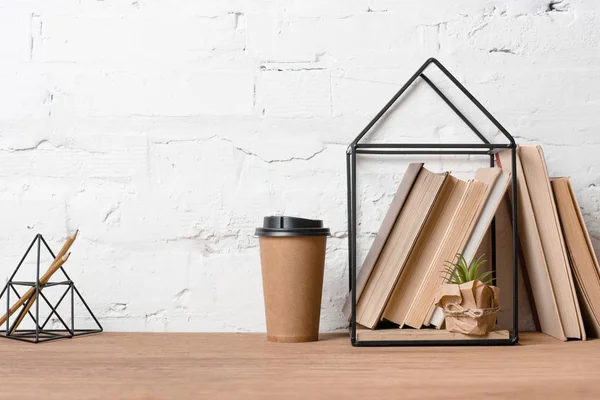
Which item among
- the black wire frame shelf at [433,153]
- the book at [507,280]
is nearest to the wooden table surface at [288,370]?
the black wire frame shelf at [433,153]

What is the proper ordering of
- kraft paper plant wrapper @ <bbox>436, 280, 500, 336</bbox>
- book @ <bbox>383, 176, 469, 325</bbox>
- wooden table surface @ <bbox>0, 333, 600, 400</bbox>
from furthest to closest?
1. book @ <bbox>383, 176, 469, 325</bbox>
2. kraft paper plant wrapper @ <bbox>436, 280, 500, 336</bbox>
3. wooden table surface @ <bbox>0, 333, 600, 400</bbox>

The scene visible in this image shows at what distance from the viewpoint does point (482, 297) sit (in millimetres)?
985

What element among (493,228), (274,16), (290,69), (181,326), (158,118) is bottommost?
(181,326)

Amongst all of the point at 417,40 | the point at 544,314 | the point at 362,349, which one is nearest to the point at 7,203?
the point at 362,349

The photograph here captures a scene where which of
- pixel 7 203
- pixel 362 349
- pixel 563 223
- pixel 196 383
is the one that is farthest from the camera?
pixel 7 203

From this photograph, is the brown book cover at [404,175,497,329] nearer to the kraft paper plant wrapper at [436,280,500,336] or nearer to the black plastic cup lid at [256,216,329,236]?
the kraft paper plant wrapper at [436,280,500,336]

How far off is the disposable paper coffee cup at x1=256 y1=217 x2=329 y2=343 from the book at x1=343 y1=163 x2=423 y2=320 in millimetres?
96

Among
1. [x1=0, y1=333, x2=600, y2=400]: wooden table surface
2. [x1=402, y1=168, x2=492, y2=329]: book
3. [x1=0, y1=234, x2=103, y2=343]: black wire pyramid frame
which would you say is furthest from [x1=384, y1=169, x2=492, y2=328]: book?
[x1=0, y1=234, x2=103, y2=343]: black wire pyramid frame

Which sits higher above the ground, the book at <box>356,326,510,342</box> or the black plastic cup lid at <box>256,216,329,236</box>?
the black plastic cup lid at <box>256,216,329,236</box>

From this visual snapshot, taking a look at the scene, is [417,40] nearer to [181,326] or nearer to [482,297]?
[482,297]

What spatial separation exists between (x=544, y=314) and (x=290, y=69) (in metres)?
0.68

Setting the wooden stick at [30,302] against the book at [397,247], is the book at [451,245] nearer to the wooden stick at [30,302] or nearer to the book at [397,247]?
the book at [397,247]

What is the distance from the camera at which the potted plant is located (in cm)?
98

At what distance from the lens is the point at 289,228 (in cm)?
101
